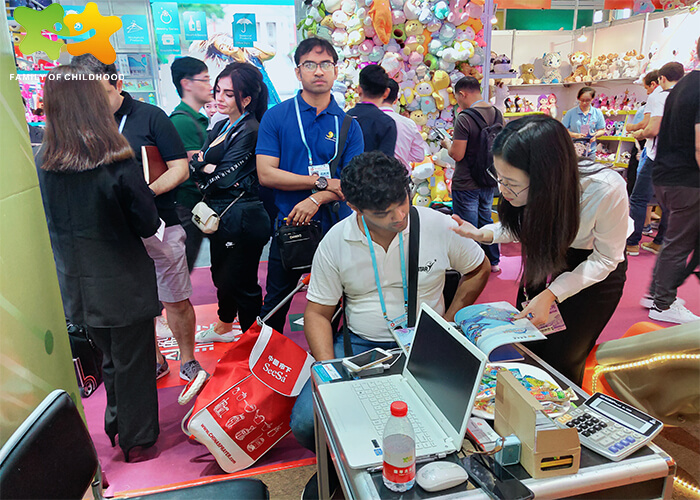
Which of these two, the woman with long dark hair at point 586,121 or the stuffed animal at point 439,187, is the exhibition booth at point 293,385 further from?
the stuffed animal at point 439,187

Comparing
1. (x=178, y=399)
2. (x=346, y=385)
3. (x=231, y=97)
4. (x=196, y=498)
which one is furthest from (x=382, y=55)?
(x=196, y=498)

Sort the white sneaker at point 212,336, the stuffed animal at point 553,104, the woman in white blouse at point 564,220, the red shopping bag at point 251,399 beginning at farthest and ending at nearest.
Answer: the stuffed animal at point 553,104, the white sneaker at point 212,336, the red shopping bag at point 251,399, the woman in white blouse at point 564,220

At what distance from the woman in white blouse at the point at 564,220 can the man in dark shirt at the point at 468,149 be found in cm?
200

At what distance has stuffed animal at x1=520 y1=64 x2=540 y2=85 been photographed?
539 cm

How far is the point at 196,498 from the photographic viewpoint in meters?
1.29

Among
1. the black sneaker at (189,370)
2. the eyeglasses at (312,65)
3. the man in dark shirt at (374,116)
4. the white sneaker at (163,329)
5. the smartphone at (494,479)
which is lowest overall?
the black sneaker at (189,370)

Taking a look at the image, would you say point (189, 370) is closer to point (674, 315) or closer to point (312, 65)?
point (312, 65)

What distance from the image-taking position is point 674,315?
321cm

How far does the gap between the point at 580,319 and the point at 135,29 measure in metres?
2.23

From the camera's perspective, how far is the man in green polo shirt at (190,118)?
2.21m

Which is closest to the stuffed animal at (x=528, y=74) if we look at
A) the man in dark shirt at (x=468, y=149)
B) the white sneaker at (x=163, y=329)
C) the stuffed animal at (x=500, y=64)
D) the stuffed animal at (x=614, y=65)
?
the stuffed animal at (x=500, y=64)

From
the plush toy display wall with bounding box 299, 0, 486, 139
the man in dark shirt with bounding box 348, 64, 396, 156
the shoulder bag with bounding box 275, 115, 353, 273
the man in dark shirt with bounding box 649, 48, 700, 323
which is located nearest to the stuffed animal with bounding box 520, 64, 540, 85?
the plush toy display wall with bounding box 299, 0, 486, 139

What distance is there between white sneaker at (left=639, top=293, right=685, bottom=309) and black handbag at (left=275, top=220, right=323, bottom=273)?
8.58 ft

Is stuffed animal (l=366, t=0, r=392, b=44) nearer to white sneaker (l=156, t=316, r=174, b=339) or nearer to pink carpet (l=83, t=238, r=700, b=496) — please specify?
pink carpet (l=83, t=238, r=700, b=496)
